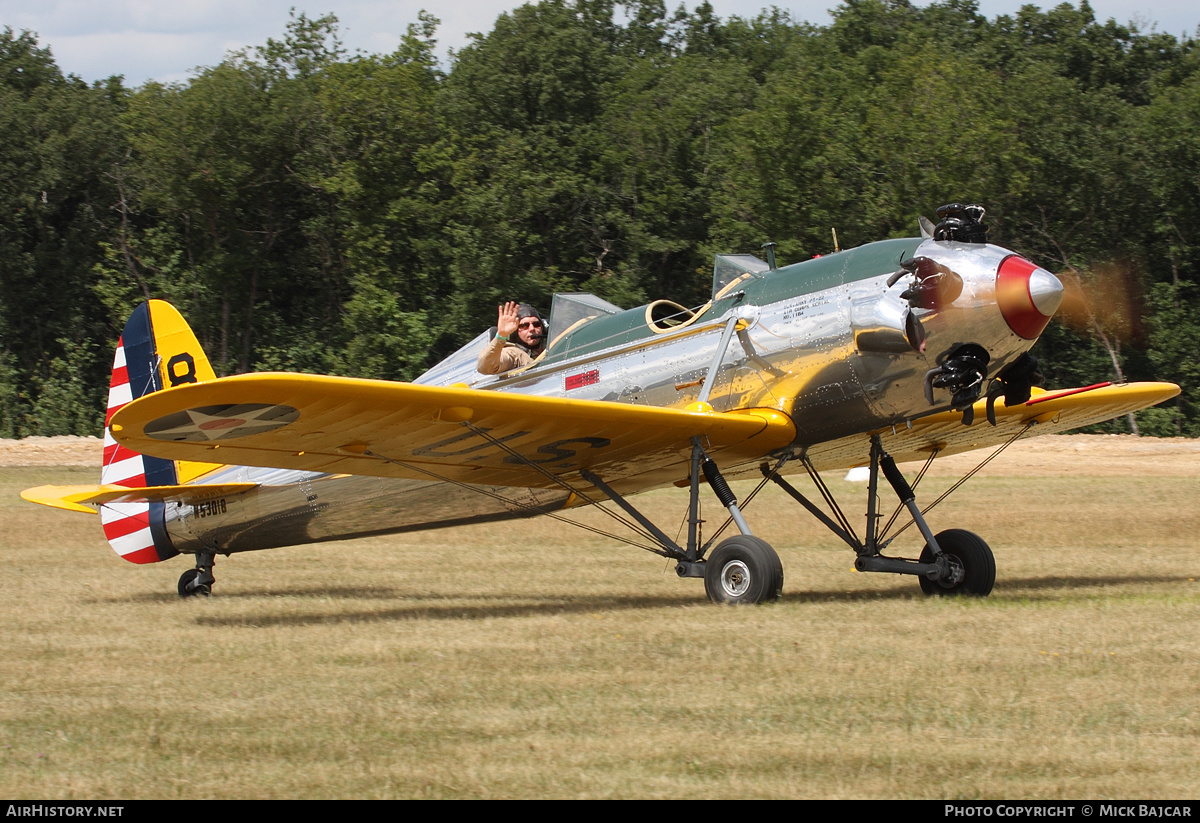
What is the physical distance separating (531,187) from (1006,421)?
26.9 m

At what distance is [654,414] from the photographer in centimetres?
750

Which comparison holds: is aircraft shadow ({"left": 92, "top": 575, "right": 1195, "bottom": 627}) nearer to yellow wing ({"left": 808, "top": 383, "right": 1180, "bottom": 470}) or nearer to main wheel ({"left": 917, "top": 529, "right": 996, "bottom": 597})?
main wheel ({"left": 917, "top": 529, "right": 996, "bottom": 597})

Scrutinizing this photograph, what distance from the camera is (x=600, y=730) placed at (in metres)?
4.60

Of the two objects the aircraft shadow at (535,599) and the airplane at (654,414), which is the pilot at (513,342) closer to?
the airplane at (654,414)

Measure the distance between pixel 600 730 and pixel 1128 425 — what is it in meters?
30.5

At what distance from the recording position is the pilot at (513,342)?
904cm

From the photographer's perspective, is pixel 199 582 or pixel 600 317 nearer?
pixel 600 317

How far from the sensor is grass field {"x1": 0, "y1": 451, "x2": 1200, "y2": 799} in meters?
4.01

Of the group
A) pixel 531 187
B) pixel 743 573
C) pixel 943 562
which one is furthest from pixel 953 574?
pixel 531 187

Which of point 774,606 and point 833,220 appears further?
point 833,220

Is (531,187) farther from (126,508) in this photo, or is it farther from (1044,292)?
(1044,292)

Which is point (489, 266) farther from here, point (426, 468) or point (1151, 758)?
point (1151, 758)

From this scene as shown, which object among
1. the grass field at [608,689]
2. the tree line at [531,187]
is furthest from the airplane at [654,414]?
the tree line at [531,187]
